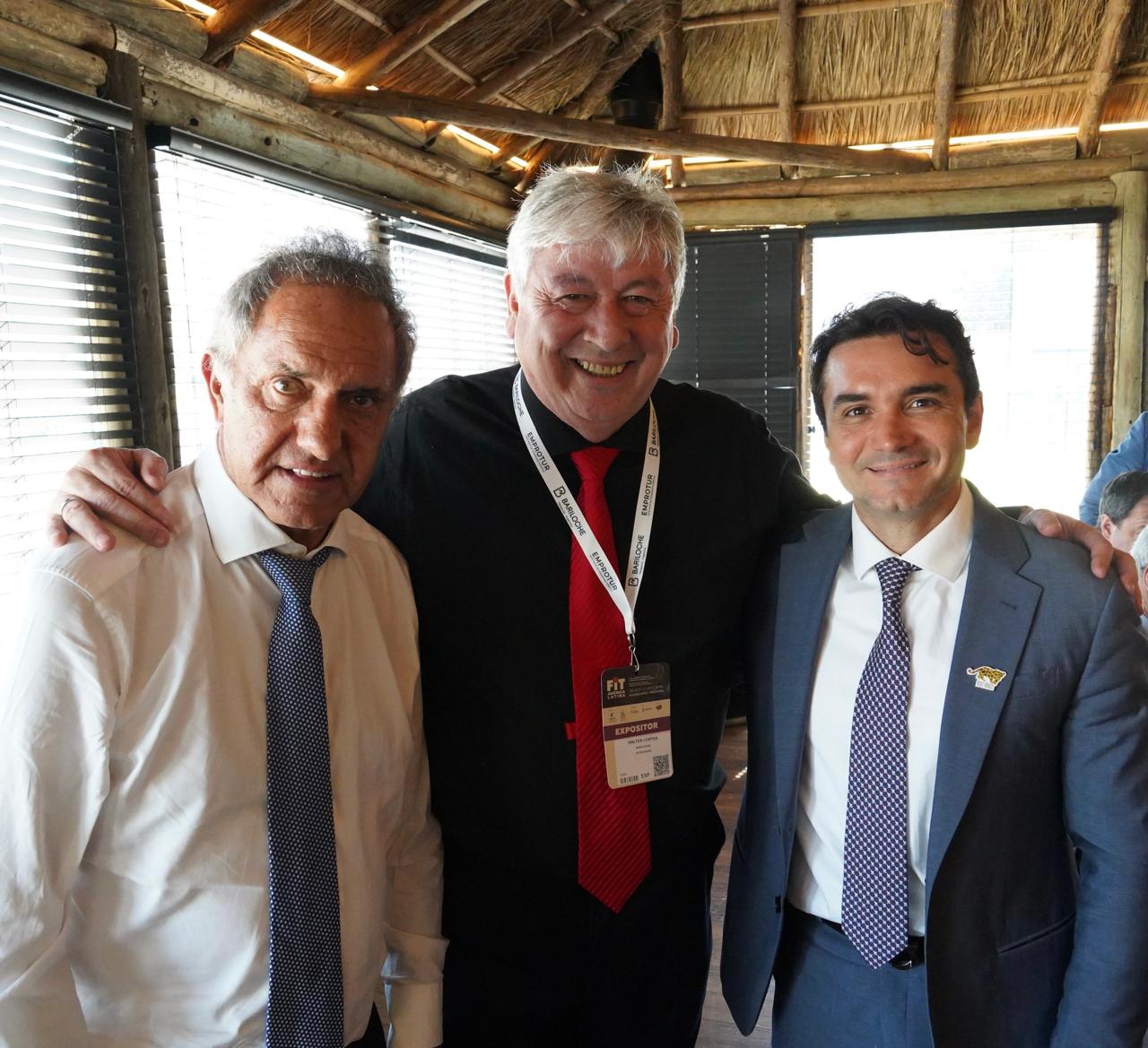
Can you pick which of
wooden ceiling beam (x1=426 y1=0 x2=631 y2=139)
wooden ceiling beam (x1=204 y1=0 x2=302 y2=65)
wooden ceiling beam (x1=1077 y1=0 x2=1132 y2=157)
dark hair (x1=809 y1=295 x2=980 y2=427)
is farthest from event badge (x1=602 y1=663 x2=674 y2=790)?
wooden ceiling beam (x1=1077 y1=0 x2=1132 y2=157)

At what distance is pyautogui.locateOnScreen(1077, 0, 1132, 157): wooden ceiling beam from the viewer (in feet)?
17.6

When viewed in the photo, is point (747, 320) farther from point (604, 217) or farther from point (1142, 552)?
point (604, 217)

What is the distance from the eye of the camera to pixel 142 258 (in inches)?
135

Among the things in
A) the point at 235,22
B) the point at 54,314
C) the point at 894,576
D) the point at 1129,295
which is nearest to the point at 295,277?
the point at 894,576

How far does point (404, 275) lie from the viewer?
5340mm

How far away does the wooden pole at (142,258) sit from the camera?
3.31 m

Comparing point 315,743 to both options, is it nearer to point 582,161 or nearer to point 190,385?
point 190,385

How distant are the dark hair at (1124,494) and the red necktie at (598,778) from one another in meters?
2.92

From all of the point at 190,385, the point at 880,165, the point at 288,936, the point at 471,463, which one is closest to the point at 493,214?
the point at 880,165

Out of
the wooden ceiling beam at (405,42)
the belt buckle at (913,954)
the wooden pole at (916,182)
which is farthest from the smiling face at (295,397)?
the wooden pole at (916,182)

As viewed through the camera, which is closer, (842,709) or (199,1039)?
(199,1039)

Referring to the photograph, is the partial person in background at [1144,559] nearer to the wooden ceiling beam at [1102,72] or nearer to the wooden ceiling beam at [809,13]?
the wooden ceiling beam at [1102,72]

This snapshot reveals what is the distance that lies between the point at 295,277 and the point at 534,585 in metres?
0.74

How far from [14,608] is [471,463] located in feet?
3.06
